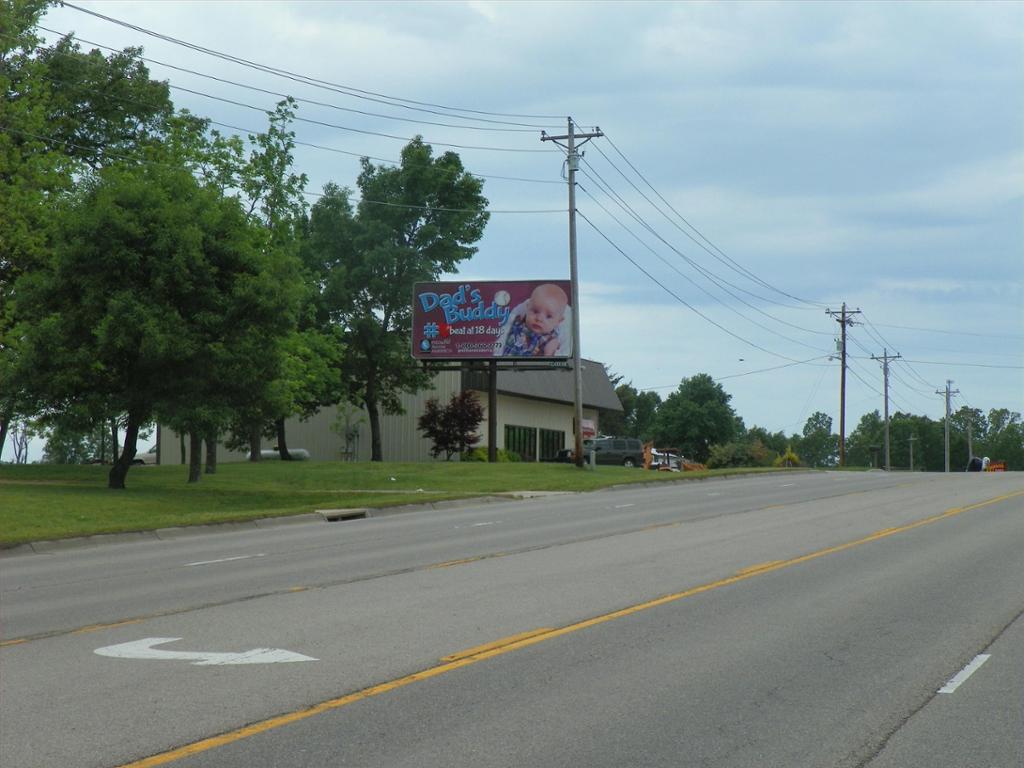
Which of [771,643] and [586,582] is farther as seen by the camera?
[586,582]

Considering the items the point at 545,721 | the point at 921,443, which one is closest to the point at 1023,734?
the point at 545,721

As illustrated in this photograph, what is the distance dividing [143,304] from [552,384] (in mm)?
44638

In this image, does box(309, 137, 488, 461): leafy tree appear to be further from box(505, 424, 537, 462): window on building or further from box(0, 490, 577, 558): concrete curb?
box(0, 490, 577, 558): concrete curb

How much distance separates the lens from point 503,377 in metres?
70.1

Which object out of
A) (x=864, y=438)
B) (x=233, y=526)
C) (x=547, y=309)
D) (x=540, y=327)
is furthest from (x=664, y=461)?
(x=864, y=438)

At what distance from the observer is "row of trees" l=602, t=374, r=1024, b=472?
A: 103 meters

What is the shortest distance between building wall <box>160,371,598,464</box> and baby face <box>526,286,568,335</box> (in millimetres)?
13709

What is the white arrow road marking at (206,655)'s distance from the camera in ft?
30.6

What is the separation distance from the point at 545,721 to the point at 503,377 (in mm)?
62731

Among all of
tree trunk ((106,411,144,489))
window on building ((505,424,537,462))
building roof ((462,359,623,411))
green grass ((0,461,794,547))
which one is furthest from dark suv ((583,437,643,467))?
tree trunk ((106,411,144,489))

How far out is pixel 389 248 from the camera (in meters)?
57.7

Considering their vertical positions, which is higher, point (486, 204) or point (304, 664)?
point (486, 204)

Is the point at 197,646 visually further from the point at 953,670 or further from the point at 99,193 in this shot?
the point at 99,193

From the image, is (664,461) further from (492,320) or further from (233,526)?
(233,526)
